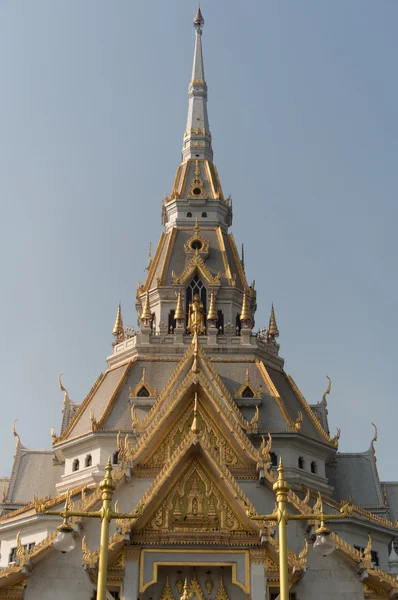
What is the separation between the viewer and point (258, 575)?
27.7m

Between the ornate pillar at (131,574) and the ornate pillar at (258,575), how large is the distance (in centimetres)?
307

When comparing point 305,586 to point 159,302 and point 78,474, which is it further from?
point 159,302

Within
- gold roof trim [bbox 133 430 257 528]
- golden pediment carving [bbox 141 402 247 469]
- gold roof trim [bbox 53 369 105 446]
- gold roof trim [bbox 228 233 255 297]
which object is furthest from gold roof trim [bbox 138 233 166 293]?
gold roof trim [bbox 133 430 257 528]

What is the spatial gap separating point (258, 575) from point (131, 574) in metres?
3.42

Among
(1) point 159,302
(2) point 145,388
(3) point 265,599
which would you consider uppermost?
(1) point 159,302

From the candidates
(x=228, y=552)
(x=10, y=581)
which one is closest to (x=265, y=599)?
(x=228, y=552)

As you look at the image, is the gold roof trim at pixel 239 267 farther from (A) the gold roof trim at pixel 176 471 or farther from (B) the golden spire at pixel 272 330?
(A) the gold roof trim at pixel 176 471

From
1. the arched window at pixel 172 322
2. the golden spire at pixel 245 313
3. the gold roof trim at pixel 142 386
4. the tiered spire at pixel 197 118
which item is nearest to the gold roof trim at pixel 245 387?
the gold roof trim at pixel 142 386

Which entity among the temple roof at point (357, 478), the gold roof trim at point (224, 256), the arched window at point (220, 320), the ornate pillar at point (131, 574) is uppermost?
the gold roof trim at point (224, 256)

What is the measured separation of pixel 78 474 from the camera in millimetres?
42844

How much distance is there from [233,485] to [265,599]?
3115 mm

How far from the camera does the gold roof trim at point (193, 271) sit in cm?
5206

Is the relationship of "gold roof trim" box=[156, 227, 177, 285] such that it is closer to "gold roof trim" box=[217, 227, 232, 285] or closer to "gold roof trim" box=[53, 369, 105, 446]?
"gold roof trim" box=[217, 227, 232, 285]

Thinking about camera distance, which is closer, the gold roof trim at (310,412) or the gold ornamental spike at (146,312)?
the gold roof trim at (310,412)
